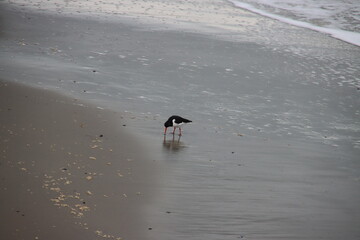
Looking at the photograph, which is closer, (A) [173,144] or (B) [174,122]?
(A) [173,144]

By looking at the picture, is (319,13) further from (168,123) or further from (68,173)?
(68,173)

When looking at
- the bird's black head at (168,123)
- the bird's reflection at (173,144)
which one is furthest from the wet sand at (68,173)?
the bird's black head at (168,123)

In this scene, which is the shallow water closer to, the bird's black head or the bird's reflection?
the bird's reflection

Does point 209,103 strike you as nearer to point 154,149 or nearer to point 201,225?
point 154,149

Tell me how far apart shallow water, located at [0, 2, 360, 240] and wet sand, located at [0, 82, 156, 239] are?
0.34 meters

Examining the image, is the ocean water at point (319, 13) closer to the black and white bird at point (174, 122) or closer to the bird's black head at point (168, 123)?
the black and white bird at point (174, 122)

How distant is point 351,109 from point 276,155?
3876 millimetres

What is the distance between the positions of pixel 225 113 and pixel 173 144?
7.34 feet

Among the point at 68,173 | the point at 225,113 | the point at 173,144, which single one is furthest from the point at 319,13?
the point at 68,173

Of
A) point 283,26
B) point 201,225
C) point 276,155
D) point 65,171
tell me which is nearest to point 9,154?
point 65,171

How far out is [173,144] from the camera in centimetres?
998

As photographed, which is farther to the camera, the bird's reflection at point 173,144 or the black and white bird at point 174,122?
the black and white bird at point 174,122

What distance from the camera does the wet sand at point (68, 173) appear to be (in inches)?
265

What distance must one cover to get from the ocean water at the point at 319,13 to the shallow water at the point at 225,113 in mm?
4441
